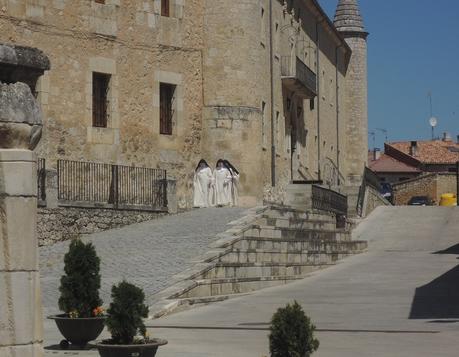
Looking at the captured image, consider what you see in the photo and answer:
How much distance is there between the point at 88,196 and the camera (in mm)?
26719

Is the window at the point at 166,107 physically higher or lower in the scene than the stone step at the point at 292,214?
higher

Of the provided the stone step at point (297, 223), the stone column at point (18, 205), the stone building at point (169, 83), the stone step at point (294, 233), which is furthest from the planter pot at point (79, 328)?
the stone building at point (169, 83)

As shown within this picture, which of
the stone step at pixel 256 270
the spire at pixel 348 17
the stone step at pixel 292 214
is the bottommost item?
the stone step at pixel 256 270

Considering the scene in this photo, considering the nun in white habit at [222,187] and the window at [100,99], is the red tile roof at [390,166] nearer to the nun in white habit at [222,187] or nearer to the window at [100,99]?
the nun in white habit at [222,187]

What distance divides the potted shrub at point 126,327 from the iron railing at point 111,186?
1443 centimetres

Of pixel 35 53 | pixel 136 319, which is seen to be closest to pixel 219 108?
pixel 136 319

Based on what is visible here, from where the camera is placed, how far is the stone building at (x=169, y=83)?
90.1 ft

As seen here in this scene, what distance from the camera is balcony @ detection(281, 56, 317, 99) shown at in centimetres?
3912

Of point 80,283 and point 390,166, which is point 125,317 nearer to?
point 80,283

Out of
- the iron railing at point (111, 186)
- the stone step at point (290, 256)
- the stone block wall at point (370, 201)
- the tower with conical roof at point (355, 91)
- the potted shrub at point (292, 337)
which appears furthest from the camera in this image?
the tower with conical roof at point (355, 91)

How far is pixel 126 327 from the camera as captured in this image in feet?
34.4

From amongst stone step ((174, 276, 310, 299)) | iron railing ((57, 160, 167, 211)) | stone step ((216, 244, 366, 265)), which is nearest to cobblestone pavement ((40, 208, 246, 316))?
stone step ((174, 276, 310, 299))

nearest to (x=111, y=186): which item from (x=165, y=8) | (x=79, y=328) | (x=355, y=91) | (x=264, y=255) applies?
(x=264, y=255)

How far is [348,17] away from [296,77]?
26007 mm
